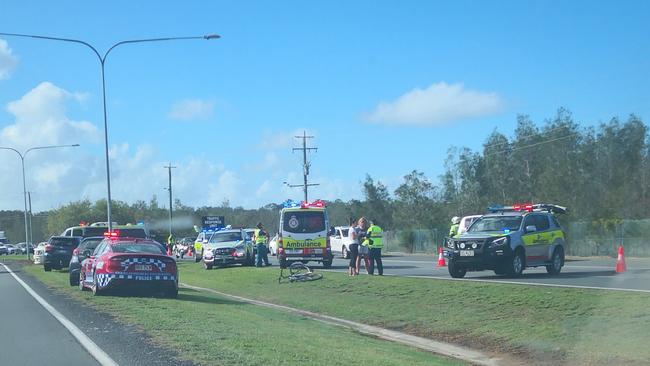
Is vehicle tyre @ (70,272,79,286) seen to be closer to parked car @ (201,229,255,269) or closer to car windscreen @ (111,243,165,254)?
car windscreen @ (111,243,165,254)

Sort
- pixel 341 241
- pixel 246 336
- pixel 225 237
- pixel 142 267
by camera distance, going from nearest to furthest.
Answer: pixel 246 336, pixel 142 267, pixel 225 237, pixel 341 241

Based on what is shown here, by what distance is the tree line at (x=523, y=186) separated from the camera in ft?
173

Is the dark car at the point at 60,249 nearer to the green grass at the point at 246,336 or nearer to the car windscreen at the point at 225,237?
the car windscreen at the point at 225,237

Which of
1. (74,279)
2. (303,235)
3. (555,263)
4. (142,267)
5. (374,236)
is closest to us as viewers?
(142,267)

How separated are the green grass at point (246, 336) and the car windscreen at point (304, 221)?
12795 millimetres

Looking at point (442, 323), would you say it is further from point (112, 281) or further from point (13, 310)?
point (13, 310)

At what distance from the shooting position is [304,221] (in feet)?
107

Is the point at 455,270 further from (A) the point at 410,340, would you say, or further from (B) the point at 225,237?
(B) the point at 225,237

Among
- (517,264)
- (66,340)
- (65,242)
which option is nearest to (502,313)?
(517,264)

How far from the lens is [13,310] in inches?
698

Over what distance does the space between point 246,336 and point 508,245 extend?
11336mm

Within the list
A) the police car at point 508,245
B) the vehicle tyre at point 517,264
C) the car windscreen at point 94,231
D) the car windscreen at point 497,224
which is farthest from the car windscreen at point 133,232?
the vehicle tyre at point 517,264

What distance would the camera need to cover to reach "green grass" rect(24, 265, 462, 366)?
35.9ft

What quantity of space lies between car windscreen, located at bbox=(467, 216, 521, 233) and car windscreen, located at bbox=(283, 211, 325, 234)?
9767 millimetres
